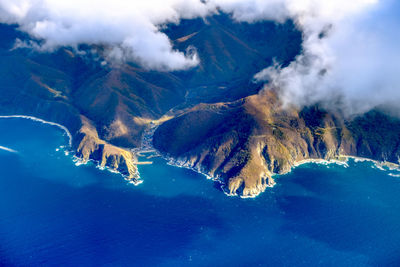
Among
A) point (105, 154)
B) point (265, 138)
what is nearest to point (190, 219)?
point (265, 138)

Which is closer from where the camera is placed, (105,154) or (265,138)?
(265,138)

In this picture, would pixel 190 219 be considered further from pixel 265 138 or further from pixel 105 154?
pixel 105 154

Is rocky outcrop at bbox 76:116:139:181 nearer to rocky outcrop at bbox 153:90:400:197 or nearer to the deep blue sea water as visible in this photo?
the deep blue sea water

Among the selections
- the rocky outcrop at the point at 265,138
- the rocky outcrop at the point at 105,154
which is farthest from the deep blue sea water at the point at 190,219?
the rocky outcrop at the point at 265,138

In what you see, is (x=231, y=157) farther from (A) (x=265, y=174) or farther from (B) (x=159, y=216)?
(B) (x=159, y=216)

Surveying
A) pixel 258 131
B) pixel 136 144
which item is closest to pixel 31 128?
pixel 136 144

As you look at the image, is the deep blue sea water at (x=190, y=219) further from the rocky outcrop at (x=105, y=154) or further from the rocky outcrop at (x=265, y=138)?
the rocky outcrop at (x=265, y=138)
